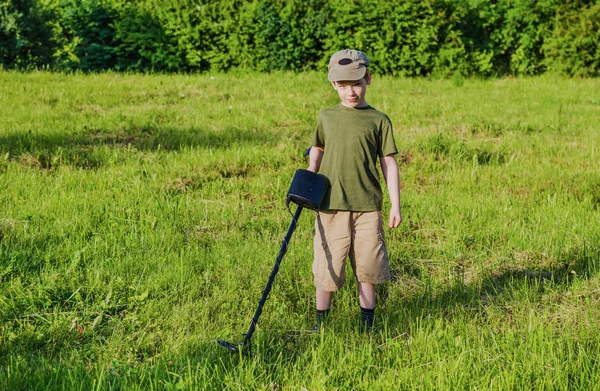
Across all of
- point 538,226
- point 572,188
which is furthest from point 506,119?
point 538,226

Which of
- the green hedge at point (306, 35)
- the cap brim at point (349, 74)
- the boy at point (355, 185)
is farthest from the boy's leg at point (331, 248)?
the green hedge at point (306, 35)

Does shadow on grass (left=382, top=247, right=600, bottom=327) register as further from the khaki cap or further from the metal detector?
the khaki cap

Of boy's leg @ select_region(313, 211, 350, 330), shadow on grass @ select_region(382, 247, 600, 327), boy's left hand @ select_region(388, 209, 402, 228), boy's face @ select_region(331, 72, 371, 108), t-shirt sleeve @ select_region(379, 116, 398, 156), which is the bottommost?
shadow on grass @ select_region(382, 247, 600, 327)

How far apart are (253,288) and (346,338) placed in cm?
86

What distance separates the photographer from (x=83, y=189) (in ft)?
19.2

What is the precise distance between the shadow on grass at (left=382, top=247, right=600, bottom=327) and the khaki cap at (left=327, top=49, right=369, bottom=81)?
132 centimetres

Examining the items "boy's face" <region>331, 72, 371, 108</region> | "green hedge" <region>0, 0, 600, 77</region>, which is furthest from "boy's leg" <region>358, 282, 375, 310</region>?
"green hedge" <region>0, 0, 600, 77</region>

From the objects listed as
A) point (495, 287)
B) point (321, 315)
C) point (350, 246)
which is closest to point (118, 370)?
point (321, 315)

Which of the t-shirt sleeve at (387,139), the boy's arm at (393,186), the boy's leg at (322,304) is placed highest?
the t-shirt sleeve at (387,139)

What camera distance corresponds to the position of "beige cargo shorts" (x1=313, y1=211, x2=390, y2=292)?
3520 mm

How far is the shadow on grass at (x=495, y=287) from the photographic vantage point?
12.8ft

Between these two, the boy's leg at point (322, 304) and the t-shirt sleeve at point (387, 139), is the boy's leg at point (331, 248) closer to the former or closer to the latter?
the boy's leg at point (322, 304)

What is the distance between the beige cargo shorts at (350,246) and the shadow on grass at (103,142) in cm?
379

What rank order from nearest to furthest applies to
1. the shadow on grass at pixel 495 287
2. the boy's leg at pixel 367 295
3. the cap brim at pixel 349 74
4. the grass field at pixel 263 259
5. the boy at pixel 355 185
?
→ the grass field at pixel 263 259 → the cap brim at pixel 349 74 → the boy at pixel 355 185 → the boy's leg at pixel 367 295 → the shadow on grass at pixel 495 287
